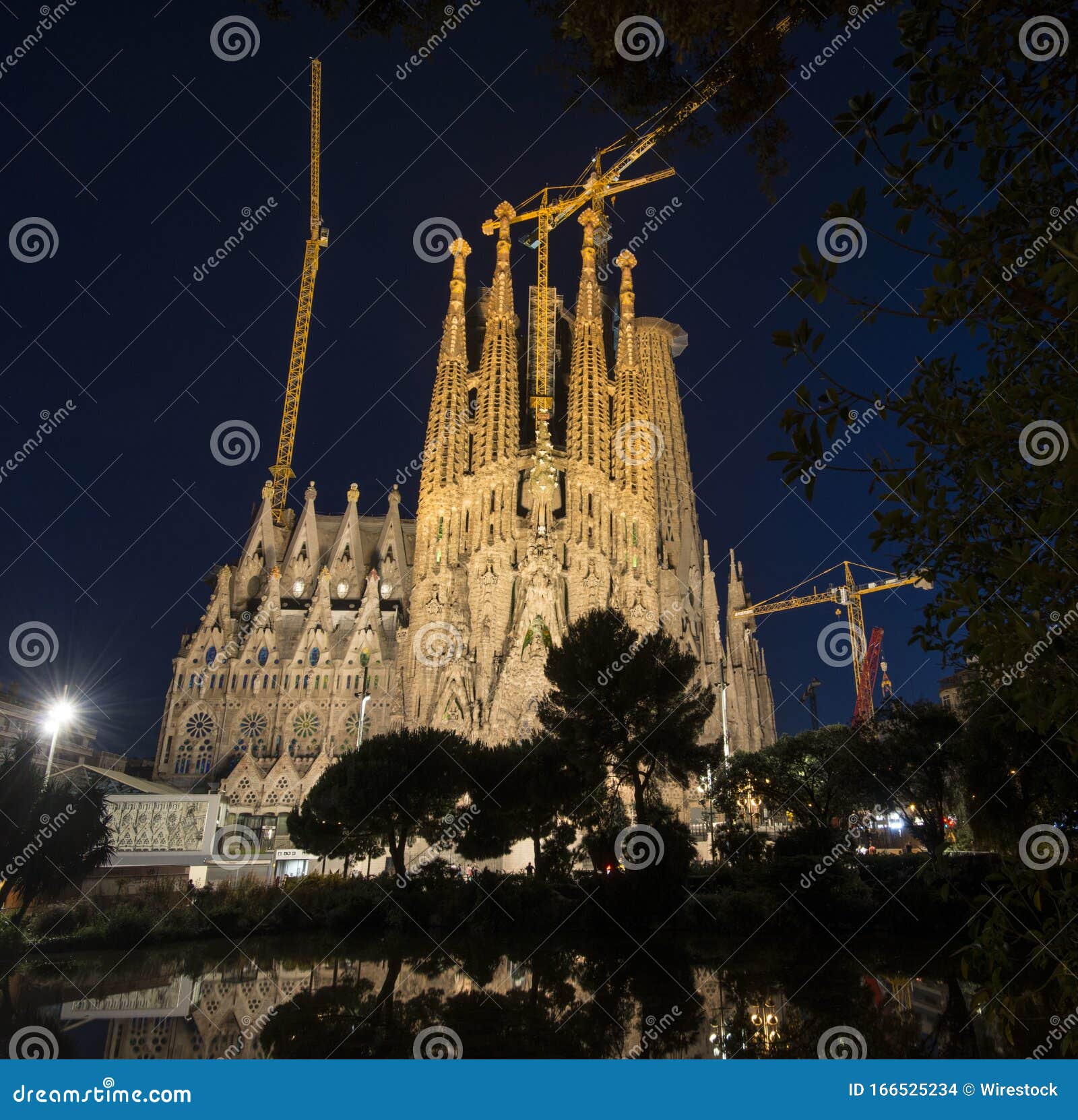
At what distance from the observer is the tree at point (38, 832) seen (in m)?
14.5

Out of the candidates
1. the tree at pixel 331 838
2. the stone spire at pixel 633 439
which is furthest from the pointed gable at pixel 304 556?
the tree at pixel 331 838

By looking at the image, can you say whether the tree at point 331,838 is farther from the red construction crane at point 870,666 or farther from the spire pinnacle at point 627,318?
the red construction crane at point 870,666

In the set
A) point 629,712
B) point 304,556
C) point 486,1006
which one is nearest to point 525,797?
point 629,712

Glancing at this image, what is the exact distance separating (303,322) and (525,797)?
219 ft

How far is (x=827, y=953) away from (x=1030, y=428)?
13093 mm

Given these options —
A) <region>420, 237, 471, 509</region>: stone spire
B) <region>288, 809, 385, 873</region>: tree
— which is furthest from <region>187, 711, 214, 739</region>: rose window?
<region>288, 809, 385, 873</region>: tree

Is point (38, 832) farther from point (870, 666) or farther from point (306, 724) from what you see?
point (870, 666)

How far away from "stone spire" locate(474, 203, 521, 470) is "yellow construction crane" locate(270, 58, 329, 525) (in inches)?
963

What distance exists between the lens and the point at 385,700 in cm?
5547

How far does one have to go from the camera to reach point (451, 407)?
58.3 metres

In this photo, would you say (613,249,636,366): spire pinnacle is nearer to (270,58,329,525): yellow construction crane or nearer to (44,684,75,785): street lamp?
(270,58,329,525): yellow construction crane
